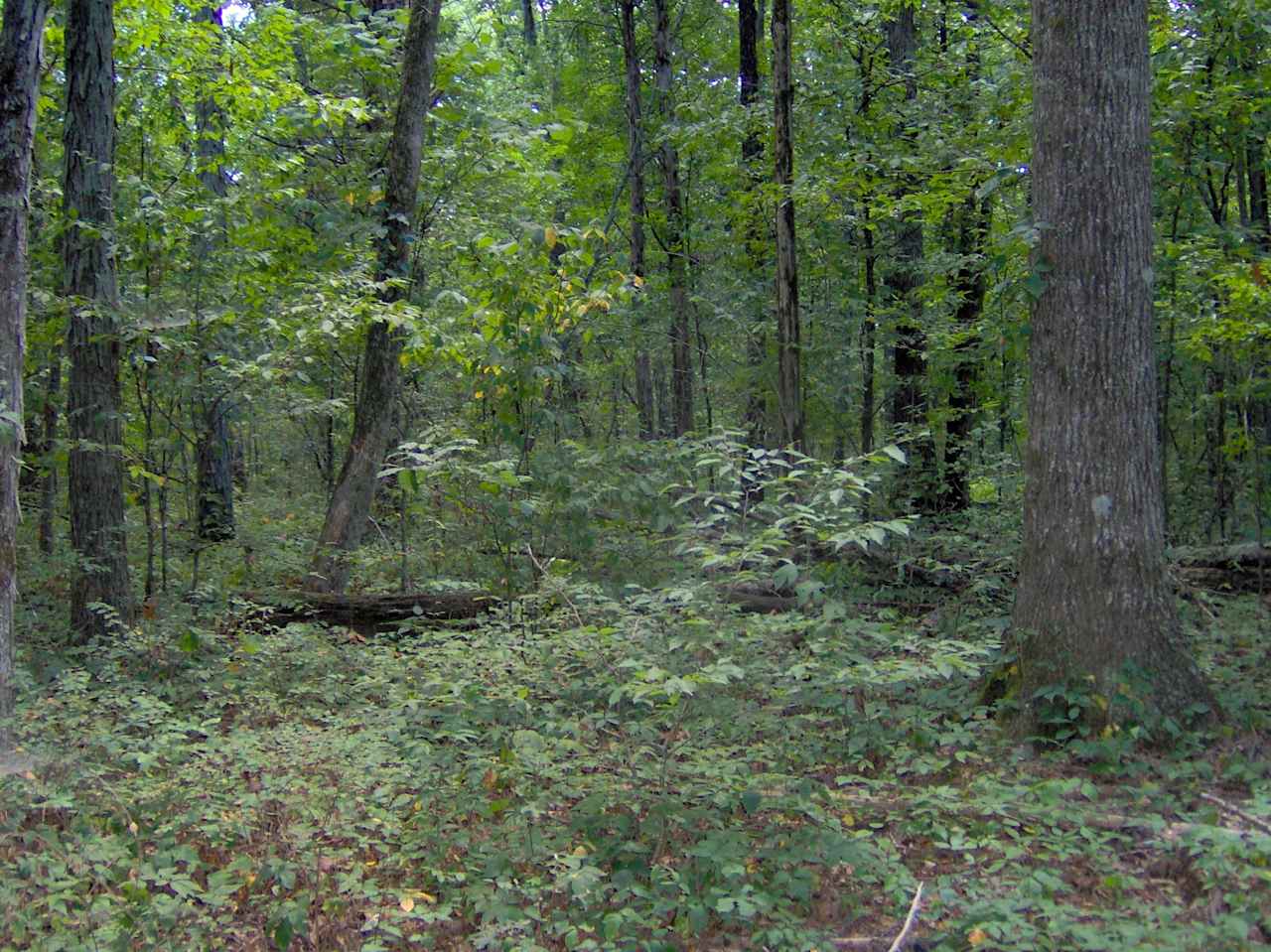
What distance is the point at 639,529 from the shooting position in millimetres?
8703

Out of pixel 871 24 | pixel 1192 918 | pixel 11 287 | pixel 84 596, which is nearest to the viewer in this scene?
pixel 1192 918

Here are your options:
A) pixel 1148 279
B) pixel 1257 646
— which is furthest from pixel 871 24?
pixel 1257 646

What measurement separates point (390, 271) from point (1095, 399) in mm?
6478

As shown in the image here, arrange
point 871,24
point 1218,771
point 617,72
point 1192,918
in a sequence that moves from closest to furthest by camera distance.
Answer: point 1192,918 → point 1218,771 → point 871,24 → point 617,72

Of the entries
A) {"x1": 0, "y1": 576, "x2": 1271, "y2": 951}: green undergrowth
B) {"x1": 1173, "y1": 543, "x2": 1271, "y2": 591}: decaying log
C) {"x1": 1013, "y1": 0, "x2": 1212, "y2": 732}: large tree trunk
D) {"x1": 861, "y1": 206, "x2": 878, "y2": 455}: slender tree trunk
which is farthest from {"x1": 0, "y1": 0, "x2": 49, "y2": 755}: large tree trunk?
{"x1": 861, "y1": 206, "x2": 878, "y2": 455}: slender tree trunk

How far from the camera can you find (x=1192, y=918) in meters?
3.60

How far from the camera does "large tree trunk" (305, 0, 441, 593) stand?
30.7 feet

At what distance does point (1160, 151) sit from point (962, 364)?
3.47 m

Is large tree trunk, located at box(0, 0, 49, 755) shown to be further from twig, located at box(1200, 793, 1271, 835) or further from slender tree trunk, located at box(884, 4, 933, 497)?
slender tree trunk, located at box(884, 4, 933, 497)

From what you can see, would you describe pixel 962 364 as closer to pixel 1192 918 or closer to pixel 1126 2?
pixel 1126 2

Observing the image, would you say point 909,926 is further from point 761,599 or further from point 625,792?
point 761,599

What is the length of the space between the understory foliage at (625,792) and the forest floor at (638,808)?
0.8 inches

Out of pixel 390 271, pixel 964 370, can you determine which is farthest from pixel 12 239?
pixel 964 370

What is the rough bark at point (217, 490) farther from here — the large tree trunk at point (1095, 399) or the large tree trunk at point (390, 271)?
the large tree trunk at point (1095, 399)
